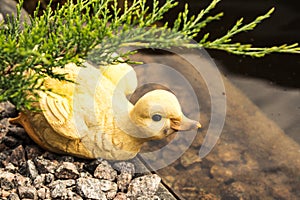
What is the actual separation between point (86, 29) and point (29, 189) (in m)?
0.55

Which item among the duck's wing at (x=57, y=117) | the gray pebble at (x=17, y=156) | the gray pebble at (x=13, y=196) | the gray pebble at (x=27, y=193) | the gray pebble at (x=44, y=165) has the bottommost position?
the gray pebble at (x=13, y=196)

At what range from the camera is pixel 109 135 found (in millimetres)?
1617

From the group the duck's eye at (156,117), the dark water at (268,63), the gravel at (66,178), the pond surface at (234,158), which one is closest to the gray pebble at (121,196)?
the gravel at (66,178)

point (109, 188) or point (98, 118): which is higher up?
point (98, 118)

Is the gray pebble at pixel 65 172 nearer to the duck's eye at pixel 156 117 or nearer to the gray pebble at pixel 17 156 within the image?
the gray pebble at pixel 17 156

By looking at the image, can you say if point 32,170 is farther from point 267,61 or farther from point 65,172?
point 267,61

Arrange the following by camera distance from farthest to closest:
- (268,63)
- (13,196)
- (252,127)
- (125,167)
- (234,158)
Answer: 1. (268,63)
2. (252,127)
3. (234,158)
4. (125,167)
5. (13,196)

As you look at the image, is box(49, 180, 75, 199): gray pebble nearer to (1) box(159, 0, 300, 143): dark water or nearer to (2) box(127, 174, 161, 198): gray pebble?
(2) box(127, 174, 161, 198): gray pebble

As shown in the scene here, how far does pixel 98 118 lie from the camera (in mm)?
1600

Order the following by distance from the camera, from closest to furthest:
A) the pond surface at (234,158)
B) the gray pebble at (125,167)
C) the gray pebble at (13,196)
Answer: the gray pebble at (13,196) < the gray pebble at (125,167) < the pond surface at (234,158)

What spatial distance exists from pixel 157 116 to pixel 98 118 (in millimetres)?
157

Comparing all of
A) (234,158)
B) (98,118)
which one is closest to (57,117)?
(98,118)

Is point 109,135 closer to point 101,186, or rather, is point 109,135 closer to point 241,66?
point 101,186

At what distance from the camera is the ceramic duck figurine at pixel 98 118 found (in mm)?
1577
